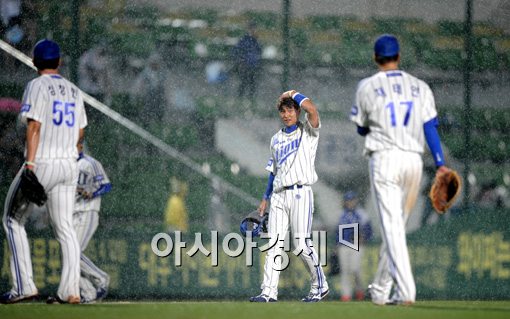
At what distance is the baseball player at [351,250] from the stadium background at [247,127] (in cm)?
11

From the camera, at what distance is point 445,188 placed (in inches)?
295

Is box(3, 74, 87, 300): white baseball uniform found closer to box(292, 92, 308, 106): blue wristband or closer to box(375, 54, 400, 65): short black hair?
box(292, 92, 308, 106): blue wristband

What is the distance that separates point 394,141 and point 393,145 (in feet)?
0.09

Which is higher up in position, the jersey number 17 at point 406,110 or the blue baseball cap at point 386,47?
the blue baseball cap at point 386,47

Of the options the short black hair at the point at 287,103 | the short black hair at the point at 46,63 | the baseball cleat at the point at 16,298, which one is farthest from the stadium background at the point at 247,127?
the short black hair at the point at 46,63

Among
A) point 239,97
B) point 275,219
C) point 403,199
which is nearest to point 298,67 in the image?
point 239,97

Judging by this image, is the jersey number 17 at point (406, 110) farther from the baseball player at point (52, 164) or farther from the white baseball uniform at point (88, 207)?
the white baseball uniform at point (88, 207)

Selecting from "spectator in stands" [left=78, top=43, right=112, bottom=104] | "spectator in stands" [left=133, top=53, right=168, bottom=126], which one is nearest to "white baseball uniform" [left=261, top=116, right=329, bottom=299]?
"spectator in stands" [left=133, top=53, right=168, bottom=126]

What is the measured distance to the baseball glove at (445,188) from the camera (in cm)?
744

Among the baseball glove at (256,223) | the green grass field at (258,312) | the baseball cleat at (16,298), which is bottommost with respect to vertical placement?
the green grass field at (258,312)

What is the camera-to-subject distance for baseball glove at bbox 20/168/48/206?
7707 millimetres

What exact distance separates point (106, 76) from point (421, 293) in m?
4.04

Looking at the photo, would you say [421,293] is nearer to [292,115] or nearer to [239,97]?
[239,97]

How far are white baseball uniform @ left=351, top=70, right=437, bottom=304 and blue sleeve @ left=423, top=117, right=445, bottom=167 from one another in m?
0.04
